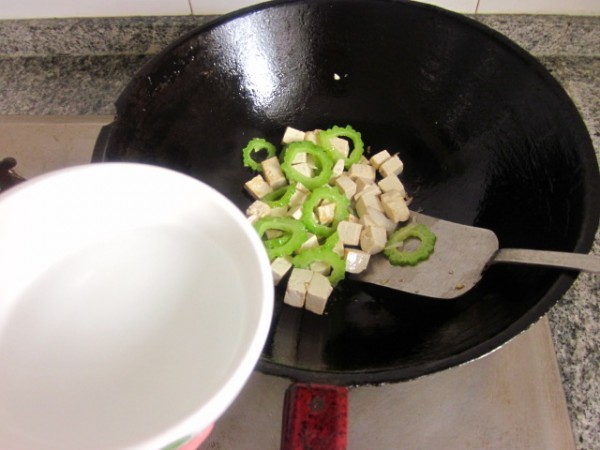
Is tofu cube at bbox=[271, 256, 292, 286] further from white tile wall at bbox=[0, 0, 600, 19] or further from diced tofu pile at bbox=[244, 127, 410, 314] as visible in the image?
white tile wall at bbox=[0, 0, 600, 19]

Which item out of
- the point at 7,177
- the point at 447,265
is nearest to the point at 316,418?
the point at 447,265

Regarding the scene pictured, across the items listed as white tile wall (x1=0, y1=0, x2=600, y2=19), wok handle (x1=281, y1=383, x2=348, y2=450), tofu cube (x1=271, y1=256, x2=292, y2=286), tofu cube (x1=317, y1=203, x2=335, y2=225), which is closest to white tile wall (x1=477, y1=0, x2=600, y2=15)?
white tile wall (x1=0, y1=0, x2=600, y2=19)

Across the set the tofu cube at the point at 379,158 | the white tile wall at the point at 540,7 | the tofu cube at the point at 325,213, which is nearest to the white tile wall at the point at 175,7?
the white tile wall at the point at 540,7

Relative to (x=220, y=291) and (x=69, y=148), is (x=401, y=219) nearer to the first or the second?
(x=220, y=291)

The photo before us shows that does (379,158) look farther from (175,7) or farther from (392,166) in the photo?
(175,7)

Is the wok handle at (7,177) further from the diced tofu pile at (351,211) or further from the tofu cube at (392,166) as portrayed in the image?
the tofu cube at (392,166)

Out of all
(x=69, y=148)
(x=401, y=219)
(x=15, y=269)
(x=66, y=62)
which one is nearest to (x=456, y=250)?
(x=401, y=219)
